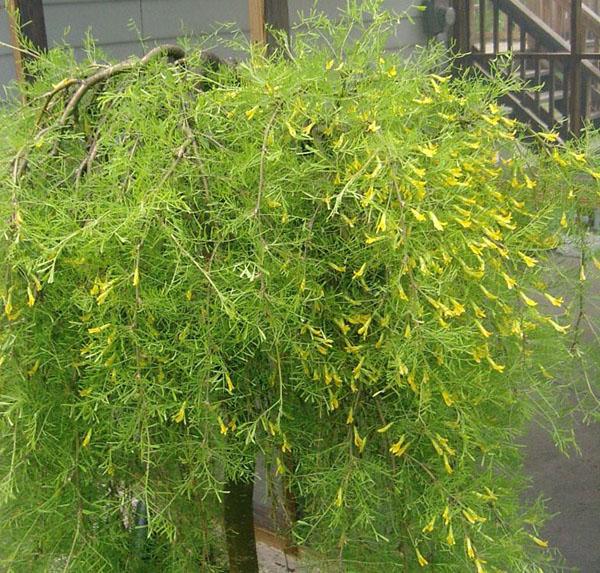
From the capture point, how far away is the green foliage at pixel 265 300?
0.90 m

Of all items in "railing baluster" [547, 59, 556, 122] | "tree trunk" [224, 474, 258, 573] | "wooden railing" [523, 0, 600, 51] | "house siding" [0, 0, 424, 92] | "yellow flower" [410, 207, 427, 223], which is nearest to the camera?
"yellow flower" [410, 207, 427, 223]

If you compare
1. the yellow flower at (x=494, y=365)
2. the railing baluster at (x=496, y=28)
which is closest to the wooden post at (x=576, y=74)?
the railing baluster at (x=496, y=28)

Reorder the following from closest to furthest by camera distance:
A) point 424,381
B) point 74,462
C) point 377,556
Answer: point 424,381
point 74,462
point 377,556

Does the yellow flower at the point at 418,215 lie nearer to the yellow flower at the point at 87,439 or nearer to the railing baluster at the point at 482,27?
the yellow flower at the point at 87,439

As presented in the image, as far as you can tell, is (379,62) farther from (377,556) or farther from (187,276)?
(377,556)

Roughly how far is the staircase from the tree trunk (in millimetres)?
1470

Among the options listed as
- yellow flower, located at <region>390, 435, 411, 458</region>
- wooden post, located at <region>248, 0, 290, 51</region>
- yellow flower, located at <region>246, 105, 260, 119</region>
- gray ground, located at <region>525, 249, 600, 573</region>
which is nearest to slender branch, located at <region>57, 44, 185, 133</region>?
yellow flower, located at <region>246, 105, 260, 119</region>

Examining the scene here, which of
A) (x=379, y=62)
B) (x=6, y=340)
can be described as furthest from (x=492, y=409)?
(x=6, y=340)

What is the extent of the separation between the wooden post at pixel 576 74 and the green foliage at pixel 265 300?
4.44 feet

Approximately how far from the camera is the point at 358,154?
0.93m

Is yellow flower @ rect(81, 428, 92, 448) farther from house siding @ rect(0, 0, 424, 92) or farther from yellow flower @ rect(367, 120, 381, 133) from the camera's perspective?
house siding @ rect(0, 0, 424, 92)

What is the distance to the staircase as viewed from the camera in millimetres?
2361

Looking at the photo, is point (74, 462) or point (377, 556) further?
point (377, 556)

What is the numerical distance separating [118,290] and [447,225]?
0.33 meters
